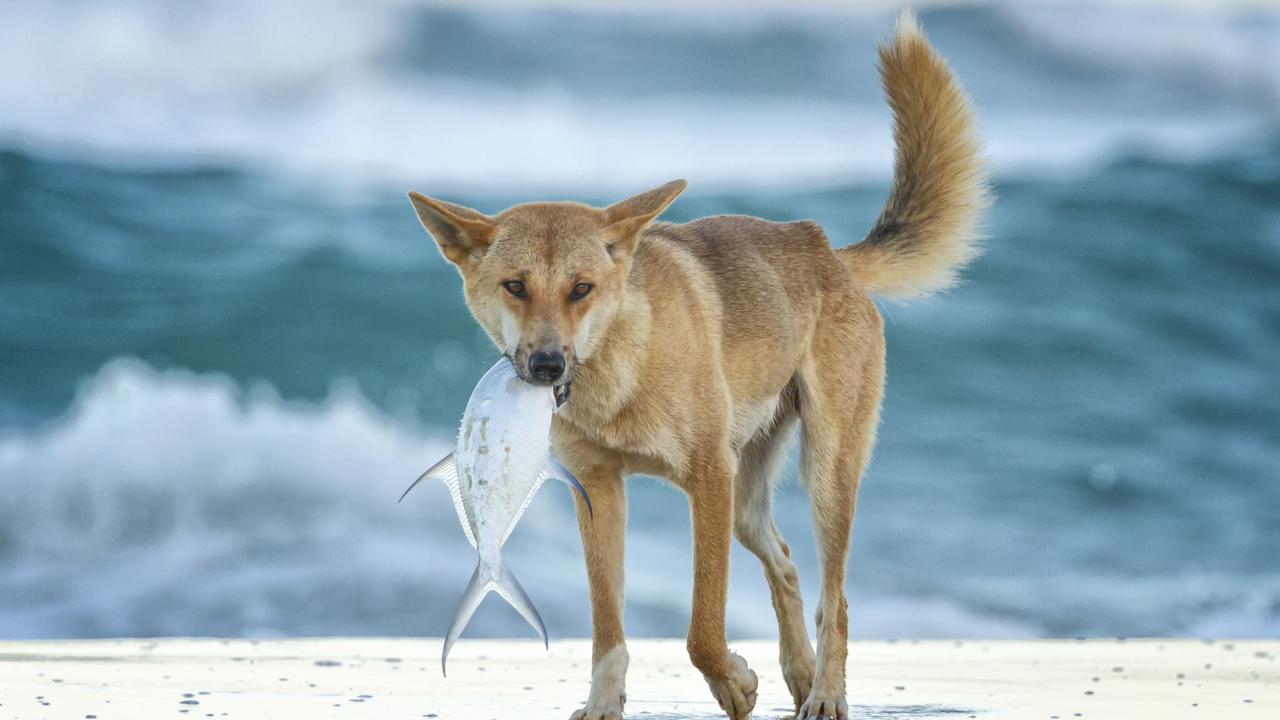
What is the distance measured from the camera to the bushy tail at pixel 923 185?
689 centimetres

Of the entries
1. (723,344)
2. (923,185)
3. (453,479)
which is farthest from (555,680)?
(923,185)

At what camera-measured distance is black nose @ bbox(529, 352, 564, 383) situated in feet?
16.1

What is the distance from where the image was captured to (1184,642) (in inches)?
336

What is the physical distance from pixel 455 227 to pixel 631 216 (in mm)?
563

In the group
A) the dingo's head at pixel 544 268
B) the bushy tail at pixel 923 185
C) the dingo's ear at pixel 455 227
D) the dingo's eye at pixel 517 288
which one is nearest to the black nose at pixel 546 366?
the dingo's head at pixel 544 268

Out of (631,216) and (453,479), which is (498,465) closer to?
(453,479)

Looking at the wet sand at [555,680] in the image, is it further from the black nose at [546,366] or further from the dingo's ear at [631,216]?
the dingo's ear at [631,216]

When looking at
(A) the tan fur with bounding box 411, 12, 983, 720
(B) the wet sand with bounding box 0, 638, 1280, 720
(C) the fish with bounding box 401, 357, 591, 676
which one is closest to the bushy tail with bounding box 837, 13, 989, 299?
(A) the tan fur with bounding box 411, 12, 983, 720

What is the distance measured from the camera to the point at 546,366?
16.1ft

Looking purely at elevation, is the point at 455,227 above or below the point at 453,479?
above

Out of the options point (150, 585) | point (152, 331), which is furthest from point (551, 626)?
point (152, 331)

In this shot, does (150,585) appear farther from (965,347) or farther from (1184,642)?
(965,347)

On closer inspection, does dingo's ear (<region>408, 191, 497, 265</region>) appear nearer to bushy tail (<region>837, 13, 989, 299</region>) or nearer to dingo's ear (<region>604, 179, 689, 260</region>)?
dingo's ear (<region>604, 179, 689, 260</region>)

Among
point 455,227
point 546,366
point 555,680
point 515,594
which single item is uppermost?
point 455,227
